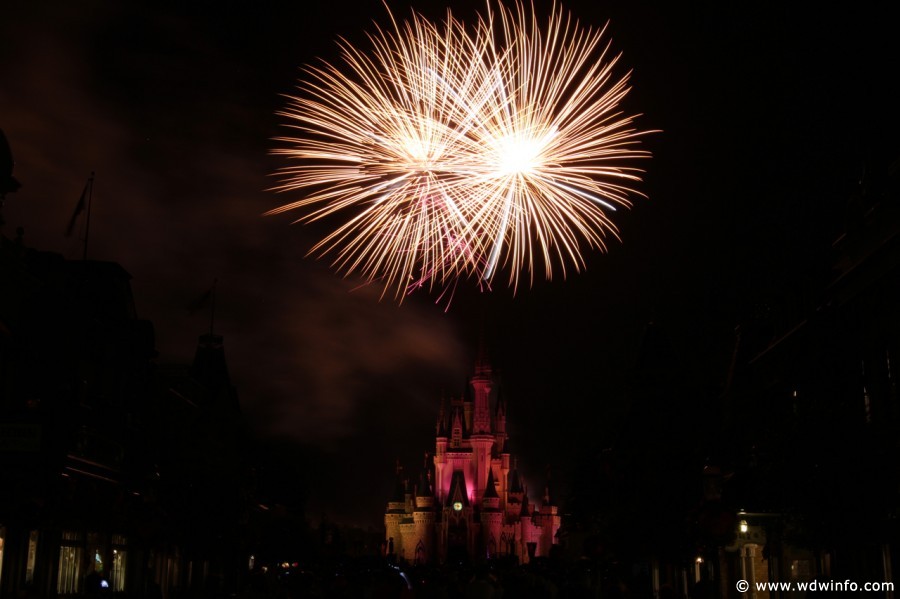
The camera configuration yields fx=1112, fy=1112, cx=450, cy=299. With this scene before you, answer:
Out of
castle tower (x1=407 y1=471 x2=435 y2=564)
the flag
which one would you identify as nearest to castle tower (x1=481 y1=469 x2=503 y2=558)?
castle tower (x1=407 y1=471 x2=435 y2=564)

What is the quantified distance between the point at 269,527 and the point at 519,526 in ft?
466

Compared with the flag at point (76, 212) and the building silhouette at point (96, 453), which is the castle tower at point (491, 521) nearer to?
the building silhouette at point (96, 453)

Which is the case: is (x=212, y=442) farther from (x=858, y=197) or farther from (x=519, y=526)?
(x=519, y=526)

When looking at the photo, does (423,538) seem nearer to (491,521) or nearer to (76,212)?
(491,521)

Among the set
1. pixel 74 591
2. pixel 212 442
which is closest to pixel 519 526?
pixel 212 442

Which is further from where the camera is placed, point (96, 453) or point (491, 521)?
point (491, 521)

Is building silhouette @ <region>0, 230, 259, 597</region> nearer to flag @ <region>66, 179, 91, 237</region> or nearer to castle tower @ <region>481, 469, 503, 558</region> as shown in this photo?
flag @ <region>66, 179, 91, 237</region>

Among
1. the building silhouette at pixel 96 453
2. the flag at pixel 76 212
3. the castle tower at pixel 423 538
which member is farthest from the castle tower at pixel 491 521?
the flag at pixel 76 212

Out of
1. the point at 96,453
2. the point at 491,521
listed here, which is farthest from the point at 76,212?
the point at 491,521

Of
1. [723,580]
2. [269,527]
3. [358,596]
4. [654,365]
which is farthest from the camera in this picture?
[269,527]

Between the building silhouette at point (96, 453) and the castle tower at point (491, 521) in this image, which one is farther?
the castle tower at point (491, 521)

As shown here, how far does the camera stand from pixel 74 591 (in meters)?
33.7

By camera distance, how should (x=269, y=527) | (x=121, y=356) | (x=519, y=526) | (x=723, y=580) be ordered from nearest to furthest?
(x=723, y=580)
(x=121, y=356)
(x=269, y=527)
(x=519, y=526)

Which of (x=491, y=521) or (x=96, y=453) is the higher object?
(x=491, y=521)
